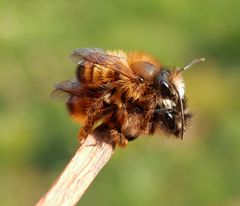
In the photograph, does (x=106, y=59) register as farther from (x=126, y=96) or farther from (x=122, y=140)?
(x=122, y=140)

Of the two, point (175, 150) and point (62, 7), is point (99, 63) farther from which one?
point (62, 7)

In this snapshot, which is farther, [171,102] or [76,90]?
[76,90]

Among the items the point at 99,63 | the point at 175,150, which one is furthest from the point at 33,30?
the point at 99,63

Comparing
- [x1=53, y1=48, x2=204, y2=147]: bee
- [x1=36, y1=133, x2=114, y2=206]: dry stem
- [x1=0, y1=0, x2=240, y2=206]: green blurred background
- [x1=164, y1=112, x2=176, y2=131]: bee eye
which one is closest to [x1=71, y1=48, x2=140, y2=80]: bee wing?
[x1=53, y1=48, x2=204, y2=147]: bee

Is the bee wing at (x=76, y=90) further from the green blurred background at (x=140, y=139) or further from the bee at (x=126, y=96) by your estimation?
the green blurred background at (x=140, y=139)

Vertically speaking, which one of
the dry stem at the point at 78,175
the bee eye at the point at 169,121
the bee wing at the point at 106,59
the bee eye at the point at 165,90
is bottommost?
the dry stem at the point at 78,175

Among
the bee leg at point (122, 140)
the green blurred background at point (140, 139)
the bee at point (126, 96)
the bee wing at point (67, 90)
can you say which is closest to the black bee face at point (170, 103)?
the bee at point (126, 96)

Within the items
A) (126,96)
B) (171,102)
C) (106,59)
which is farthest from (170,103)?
(106,59)

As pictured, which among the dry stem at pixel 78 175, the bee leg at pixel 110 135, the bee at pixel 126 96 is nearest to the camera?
the dry stem at pixel 78 175
